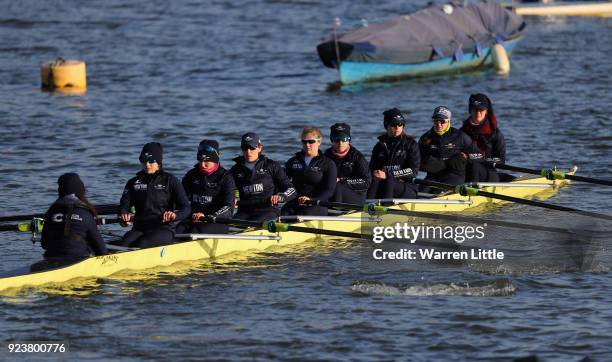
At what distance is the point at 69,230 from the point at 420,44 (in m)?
25.8

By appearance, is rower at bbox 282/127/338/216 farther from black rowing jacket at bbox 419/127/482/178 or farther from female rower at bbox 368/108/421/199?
black rowing jacket at bbox 419/127/482/178

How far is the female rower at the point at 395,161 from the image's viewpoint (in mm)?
23938

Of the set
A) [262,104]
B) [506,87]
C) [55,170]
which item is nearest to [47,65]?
[262,104]

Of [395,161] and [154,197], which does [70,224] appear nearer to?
[154,197]

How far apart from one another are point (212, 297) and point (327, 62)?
2365cm

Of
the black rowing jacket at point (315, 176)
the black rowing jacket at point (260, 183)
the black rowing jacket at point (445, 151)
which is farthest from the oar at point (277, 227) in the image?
the black rowing jacket at point (445, 151)

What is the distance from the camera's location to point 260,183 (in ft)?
71.5

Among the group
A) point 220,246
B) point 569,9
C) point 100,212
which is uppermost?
point 569,9

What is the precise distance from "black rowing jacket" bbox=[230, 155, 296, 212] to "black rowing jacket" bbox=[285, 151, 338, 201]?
2.24 feet

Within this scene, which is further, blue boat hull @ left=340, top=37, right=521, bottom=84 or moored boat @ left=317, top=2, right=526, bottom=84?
blue boat hull @ left=340, top=37, right=521, bottom=84

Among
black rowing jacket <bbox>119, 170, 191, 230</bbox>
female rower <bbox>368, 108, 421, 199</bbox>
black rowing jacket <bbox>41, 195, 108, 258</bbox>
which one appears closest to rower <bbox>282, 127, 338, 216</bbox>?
female rower <bbox>368, 108, 421, 199</bbox>

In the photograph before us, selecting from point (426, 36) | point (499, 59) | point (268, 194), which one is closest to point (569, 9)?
point (499, 59)

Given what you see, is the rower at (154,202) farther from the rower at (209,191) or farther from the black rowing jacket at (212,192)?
the black rowing jacket at (212,192)

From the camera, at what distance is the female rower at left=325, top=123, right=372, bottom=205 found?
2305 centimetres
